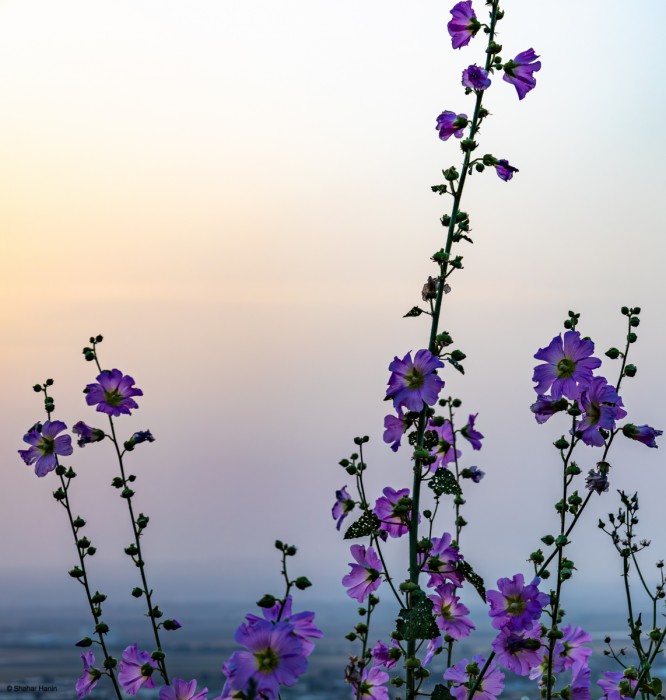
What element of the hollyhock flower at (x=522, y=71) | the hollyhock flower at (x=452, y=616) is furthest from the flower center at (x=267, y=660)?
the hollyhock flower at (x=522, y=71)

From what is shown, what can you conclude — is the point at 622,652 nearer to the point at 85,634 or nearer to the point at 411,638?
the point at 411,638

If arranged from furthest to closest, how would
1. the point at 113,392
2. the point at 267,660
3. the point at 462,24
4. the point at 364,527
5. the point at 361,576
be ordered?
the point at 113,392 < the point at 462,24 < the point at 361,576 < the point at 364,527 < the point at 267,660

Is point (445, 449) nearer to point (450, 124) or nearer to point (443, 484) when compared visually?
point (443, 484)

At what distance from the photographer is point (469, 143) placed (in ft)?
9.96

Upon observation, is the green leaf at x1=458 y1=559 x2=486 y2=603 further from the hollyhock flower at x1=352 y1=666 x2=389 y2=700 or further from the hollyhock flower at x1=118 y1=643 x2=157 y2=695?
the hollyhock flower at x1=118 y1=643 x2=157 y2=695

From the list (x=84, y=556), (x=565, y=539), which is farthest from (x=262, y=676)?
(x=84, y=556)

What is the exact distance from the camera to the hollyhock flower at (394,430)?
299 centimetres

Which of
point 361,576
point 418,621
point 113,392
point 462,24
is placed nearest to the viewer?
point 418,621

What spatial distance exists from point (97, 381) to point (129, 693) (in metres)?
1.03

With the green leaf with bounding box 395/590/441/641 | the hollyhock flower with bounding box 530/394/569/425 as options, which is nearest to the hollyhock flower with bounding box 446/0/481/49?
the hollyhock flower with bounding box 530/394/569/425

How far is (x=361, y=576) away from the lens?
3094 millimetres

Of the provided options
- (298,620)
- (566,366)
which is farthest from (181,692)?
(566,366)

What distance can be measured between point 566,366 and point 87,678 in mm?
1825

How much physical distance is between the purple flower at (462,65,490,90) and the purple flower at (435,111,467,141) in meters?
0.11
